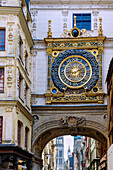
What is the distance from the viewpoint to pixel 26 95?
2962 cm

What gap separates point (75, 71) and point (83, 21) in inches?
152

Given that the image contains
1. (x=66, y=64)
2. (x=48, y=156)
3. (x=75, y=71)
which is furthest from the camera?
(x=48, y=156)

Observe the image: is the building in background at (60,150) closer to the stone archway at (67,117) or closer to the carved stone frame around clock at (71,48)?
the stone archway at (67,117)

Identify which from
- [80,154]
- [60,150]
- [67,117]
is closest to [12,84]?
[67,117]

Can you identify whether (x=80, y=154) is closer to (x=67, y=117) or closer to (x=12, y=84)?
(x=67, y=117)

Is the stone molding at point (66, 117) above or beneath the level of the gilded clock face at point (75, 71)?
beneath

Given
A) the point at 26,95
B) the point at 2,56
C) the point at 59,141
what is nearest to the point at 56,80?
the point at 26,95

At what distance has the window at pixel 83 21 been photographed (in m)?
32.7

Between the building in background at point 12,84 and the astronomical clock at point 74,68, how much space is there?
339 cm

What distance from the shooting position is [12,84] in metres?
24.2

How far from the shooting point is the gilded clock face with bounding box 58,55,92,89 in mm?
31328

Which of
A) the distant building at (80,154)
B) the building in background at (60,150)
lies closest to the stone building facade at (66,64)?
the distant building at (80,154)

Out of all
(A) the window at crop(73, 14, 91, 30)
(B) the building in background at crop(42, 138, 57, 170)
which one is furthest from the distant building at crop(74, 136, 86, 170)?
(A) the window at crop(73, 14, 91, 30)

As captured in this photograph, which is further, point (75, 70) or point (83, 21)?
point (83, 21)
